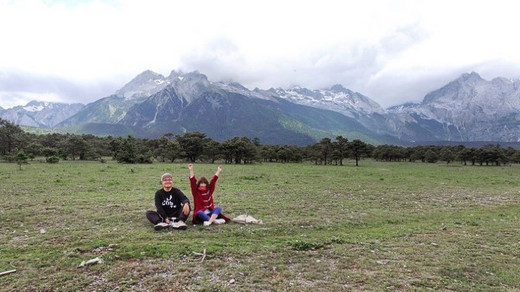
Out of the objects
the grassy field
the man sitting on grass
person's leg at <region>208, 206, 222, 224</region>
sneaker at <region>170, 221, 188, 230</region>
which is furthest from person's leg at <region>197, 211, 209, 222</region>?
sneaker at <region>170, 221, 188, 230</region>

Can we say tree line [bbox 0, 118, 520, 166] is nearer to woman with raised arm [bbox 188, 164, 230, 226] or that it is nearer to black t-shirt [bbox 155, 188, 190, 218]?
black t-shirt [bbox 155, 188, 190, 218]

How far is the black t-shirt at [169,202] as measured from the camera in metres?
14.0

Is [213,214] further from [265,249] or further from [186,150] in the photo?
[186,150]

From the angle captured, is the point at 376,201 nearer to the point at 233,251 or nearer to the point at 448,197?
the point at 448,197

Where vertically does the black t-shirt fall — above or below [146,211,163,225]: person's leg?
above

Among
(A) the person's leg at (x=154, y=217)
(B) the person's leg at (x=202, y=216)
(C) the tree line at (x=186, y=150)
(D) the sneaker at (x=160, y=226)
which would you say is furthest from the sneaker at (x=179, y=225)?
(C) the tree line at (x=186, y=150)

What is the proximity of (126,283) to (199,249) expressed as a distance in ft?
9.57

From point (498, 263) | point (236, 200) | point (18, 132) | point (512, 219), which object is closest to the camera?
point (498, 263)

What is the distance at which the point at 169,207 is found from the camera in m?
14.1

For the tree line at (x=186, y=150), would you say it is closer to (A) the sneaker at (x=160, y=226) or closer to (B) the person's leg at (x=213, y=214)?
(B) the person's leg at (x=213, y=214)

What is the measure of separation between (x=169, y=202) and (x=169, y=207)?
0.23 metres

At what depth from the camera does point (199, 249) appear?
34.5ft

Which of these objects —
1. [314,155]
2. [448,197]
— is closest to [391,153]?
[314,155]

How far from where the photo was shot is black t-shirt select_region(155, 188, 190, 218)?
14.0m
